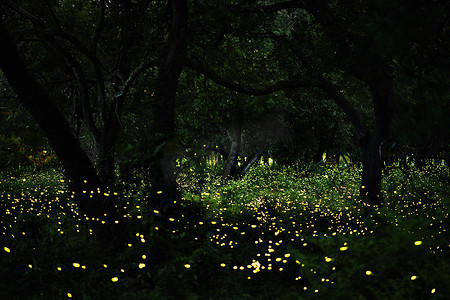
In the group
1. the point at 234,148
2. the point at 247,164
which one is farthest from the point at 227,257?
the point at 247,164

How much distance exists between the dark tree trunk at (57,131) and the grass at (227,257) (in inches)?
19.0

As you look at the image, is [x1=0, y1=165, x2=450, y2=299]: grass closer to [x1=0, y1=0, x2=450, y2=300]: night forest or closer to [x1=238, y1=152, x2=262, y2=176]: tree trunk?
[x1=0, y1=0, x2=450, y2=300]: night forest

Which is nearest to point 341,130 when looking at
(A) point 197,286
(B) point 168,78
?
(B) point 168,78

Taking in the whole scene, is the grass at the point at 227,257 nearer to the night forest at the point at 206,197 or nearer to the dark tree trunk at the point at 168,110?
the night forest at the point at 206,197

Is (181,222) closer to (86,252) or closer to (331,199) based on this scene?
(86,252)

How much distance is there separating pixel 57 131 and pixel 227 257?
3681mm

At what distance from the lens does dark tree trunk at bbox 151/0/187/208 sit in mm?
6879

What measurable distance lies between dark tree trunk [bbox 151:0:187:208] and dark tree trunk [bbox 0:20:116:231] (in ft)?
3.61

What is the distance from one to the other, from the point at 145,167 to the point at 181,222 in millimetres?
1251

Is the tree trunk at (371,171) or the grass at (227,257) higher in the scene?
the tree trunk at (371,171)

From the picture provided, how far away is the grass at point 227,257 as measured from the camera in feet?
17.4

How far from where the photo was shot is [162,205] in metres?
7.07

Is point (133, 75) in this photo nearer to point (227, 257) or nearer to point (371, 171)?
point (227, 257)

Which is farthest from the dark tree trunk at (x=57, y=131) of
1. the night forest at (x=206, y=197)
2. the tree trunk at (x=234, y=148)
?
the tree trunk at (x=234, y=148)
